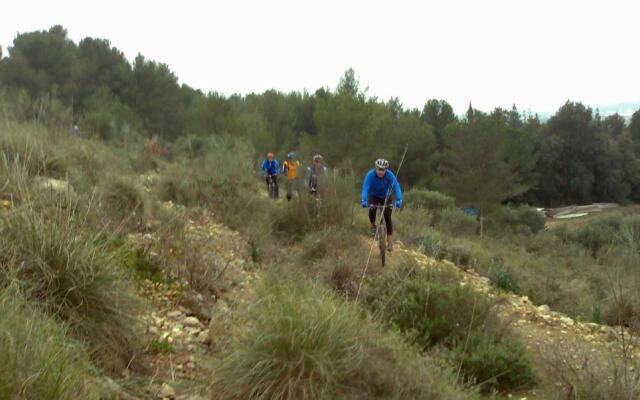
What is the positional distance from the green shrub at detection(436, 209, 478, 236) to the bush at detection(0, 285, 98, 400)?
15.8m

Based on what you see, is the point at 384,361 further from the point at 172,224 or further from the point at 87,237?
the point at 172,224

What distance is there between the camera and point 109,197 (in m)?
7.12

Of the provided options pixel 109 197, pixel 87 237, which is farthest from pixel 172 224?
pixel 87 237

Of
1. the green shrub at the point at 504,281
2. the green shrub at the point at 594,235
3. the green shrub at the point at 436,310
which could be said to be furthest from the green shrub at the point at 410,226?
the green shrub at the point at 594,235

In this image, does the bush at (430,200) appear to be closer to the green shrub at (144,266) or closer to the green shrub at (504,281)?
the green shrub at (504,281)

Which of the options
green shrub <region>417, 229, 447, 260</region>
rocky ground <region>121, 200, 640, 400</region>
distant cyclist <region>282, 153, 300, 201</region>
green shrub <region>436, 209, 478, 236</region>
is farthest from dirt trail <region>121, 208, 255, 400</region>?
green shrub <region>436, 209, 478, 236</region>

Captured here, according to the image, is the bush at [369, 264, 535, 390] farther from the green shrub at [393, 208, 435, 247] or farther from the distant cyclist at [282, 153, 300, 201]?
the distant cyclist at [282, 153, 300, 201]

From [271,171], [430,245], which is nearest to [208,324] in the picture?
[430,245]

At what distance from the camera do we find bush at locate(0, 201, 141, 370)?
3330 millimetres

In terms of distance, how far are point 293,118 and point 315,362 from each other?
36.7 metres

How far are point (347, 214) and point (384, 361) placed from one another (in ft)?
23.6

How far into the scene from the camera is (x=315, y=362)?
3.04 metres

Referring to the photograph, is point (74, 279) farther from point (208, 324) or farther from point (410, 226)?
point (410, 226)

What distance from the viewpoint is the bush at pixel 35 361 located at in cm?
227
